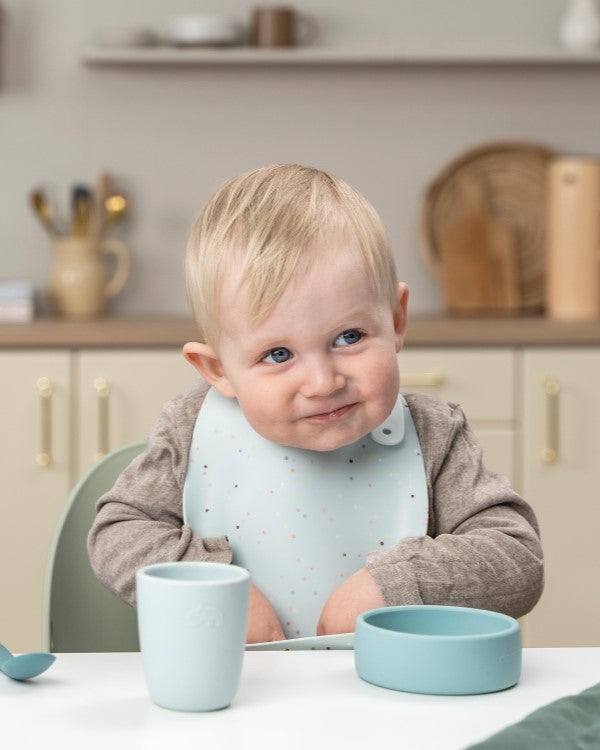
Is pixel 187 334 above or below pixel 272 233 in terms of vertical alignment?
below

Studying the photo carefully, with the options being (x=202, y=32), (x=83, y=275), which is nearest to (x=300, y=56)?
(x=202, y=32)

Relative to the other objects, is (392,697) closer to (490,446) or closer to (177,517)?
(177,517)

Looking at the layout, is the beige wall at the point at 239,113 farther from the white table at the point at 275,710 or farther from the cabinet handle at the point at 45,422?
the white table at the point at 275,710

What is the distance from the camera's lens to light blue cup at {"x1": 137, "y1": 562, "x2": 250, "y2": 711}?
0.80 m

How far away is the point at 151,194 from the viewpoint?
338cm

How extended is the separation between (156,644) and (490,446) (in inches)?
82.4

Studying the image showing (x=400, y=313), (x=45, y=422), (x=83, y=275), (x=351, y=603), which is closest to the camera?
(x=351, y=603)

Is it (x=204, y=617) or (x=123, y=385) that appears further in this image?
(x=123, y=385)

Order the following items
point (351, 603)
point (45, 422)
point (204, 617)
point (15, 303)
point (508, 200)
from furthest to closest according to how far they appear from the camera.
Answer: point (508, 200) < point (15, 303) < point (45, 422) < point (351, 603) < point (204, 617)

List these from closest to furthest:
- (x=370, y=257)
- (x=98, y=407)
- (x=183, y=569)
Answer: (x=183, y=569) → (x=370, y=257) → (x=98, y=407)

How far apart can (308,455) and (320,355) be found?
22 centimetres

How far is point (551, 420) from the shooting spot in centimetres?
285

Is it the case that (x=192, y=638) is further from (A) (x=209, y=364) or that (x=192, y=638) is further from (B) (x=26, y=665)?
(A) (x=209, y=364)

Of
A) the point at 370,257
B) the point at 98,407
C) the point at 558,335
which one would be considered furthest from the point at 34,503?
the point at 370,257
